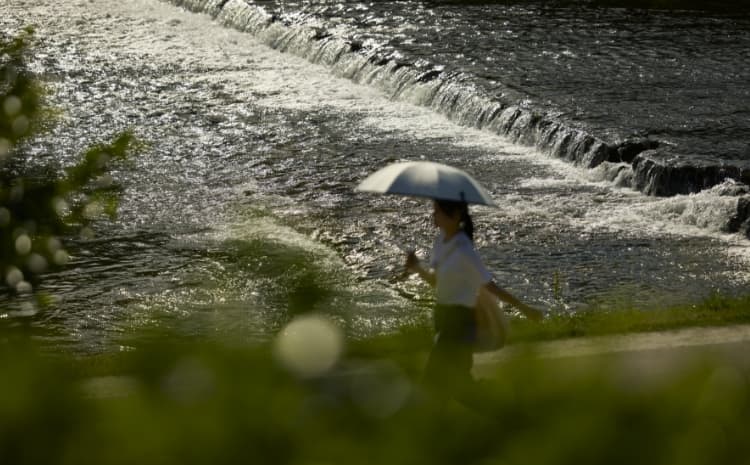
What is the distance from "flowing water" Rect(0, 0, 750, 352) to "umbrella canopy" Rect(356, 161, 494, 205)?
3.84 ft

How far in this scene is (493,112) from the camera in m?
19.9

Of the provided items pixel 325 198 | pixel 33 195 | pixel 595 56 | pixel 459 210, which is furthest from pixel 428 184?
pixel 595 56

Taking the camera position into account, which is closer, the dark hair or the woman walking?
the woman walking

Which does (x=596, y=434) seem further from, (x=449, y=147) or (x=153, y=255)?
(x=449, y=147)

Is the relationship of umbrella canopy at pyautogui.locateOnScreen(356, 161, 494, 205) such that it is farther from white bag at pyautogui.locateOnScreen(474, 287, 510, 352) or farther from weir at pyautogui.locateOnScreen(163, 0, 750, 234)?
weir at pyautogui.locateOnScreen(163, 0, 750, 234)

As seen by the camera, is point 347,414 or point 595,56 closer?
point 347,414

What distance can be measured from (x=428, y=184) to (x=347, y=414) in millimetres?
4534

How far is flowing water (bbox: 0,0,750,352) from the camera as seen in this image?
13109 millimetres

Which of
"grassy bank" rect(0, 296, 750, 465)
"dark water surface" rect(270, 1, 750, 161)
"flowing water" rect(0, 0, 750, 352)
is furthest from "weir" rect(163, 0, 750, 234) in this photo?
"grassy bank" rect(0, 296, 750, 465)

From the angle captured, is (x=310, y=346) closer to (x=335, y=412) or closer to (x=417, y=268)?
(x=335, y=412)

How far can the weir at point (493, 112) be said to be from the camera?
1642 cm

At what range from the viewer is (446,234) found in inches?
252

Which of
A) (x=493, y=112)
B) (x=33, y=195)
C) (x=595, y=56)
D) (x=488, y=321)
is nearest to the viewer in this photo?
(x=33, y=195)

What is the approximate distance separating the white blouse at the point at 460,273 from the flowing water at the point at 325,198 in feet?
3.62
